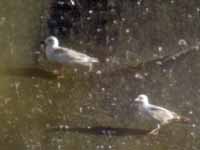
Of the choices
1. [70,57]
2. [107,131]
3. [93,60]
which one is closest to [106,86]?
[93,60]

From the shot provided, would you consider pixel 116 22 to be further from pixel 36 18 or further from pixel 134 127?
pixel 134 127

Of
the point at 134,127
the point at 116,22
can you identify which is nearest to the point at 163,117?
the point at 134,127

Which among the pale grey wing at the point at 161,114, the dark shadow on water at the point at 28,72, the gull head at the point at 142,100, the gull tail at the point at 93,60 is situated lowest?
the pale grey wing at the point at 161,114

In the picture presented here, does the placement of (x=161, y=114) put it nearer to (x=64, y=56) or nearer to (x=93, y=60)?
(x=93, y=60)

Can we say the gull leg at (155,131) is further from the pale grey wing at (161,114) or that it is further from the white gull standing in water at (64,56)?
the white gull standing in water at (64,56)

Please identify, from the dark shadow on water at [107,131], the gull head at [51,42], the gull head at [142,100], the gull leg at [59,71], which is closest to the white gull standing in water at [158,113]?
the gull head at [142,100]

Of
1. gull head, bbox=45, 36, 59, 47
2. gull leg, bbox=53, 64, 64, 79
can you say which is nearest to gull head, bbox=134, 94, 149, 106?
gull leg, bbox=53, 64, 64, 79

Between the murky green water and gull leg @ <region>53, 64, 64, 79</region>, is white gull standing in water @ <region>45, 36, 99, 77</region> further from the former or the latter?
the murky green water
